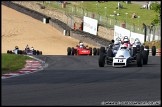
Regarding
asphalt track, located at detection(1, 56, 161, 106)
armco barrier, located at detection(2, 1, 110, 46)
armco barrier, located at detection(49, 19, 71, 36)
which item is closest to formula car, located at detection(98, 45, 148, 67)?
asphalt track, located at detection(1, 56, 161, 106)

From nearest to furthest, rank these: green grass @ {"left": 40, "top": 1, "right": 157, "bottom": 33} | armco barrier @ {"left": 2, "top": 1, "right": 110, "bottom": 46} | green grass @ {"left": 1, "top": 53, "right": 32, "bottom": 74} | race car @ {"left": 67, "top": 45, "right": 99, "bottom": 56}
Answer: green grass @ {"left": 1, "top": 53, "right": 32, "bottom": 74} → race car @ {"left": 67, "top": 45, "right": 99, "bottom": 56} → armco barrier @ {"left": 2, "top": 1, "right": 110, "bottom": 46} → green grass @ {"left": 40, "top": 1, "right": 157, "bottom": 33}

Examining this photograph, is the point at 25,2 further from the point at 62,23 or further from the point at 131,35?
the point at 131,35

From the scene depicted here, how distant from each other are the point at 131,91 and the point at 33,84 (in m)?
3.27

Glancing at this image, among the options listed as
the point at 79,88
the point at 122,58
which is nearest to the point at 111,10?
the point at 122,58

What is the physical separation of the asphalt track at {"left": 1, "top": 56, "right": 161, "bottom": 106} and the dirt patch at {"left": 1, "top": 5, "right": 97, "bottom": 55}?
93.1 ft

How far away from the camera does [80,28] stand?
59094mm

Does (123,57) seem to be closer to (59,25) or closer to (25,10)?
(59,25)

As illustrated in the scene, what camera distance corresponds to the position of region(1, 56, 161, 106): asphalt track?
43.8 feet

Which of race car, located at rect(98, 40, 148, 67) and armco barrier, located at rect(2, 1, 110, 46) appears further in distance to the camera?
armco barrier, located at rect(2, 1, 110, 46)

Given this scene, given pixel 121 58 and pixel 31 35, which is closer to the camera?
pixel 121 58

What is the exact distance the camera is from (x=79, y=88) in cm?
1584

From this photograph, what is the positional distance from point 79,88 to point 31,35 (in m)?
41.1

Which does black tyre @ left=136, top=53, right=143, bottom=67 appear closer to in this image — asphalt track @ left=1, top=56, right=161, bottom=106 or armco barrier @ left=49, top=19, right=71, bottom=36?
asphalt track @ left=1, top=56, right=161, bottom=106

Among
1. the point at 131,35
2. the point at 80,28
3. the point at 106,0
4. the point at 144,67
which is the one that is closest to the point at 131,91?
the point at 144,67
